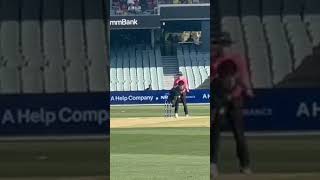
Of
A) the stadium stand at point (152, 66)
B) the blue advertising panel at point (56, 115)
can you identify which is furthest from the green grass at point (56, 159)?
the stadium stand at point (152, 66)

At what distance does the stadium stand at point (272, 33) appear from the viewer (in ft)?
8.87

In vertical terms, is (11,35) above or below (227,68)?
above

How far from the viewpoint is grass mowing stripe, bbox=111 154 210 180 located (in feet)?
23.7

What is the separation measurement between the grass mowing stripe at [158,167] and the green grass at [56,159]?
427 cm

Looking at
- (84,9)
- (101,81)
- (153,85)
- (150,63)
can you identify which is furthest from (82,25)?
(150,63)

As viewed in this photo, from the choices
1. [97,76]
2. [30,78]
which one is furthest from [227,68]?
[30,78]

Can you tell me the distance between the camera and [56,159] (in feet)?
9.26

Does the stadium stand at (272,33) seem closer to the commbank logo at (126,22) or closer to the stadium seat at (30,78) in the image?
the stadium seat at (30,78)

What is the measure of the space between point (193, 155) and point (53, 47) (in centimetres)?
715

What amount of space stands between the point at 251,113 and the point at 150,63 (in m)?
52.0

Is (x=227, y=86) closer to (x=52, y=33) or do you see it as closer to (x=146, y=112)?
(x=52, y=33)

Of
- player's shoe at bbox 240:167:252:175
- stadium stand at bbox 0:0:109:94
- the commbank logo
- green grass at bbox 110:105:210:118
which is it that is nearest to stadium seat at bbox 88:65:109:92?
stadium stand at bbox 0:0:109:94

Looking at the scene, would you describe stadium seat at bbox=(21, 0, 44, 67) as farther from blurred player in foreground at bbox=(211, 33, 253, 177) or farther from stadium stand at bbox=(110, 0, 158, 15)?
stadium stand at bbox=(110, 0, 158, 15)

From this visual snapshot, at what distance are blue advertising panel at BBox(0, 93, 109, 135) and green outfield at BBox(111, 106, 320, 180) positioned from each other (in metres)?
0.56
